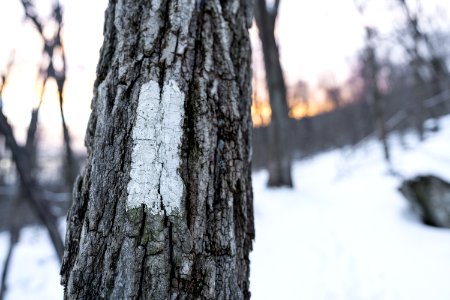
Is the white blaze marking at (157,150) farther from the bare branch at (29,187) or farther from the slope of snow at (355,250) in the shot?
the slope of snow at (355,250)

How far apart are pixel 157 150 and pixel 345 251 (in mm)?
3294

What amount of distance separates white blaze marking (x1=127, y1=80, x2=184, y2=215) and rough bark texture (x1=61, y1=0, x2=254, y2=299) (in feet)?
0.04

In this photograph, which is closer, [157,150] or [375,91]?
[157,150]

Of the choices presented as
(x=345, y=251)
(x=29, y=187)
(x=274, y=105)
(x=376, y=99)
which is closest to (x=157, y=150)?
(x=29, y=187)

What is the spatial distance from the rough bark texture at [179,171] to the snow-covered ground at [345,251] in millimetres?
1996

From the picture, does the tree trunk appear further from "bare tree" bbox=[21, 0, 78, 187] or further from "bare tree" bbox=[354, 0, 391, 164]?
"bare tree" bbox=[21, 0, 78, 187]

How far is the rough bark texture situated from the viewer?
775mm

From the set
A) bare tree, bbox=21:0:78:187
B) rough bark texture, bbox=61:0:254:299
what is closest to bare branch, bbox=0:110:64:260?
bare tree, bbox=21:0:78:187

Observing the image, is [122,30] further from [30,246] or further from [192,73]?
[30,246]

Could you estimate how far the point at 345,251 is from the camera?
341 centimetres

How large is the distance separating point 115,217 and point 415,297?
8.59 feet

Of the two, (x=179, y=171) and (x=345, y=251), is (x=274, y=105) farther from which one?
(x=179, y=171)

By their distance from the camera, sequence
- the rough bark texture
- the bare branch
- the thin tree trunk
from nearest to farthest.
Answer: the rough bark texture < the bare branch < the thin tree trunk

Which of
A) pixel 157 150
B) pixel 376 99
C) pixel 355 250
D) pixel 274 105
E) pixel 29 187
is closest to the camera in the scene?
pixel 157 150
